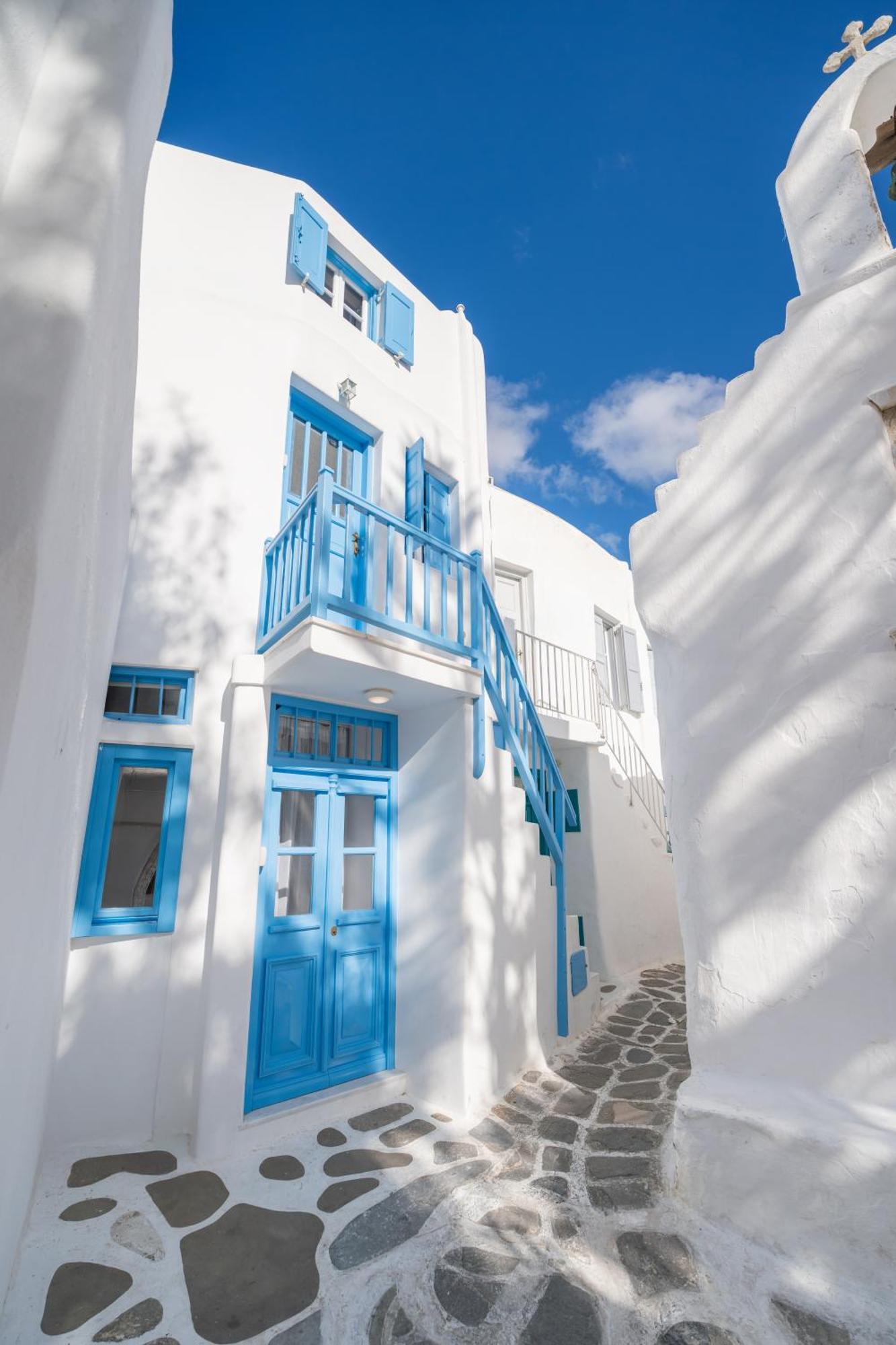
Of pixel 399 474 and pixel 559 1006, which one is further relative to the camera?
pixel 399 474

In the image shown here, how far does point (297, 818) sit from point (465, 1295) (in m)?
3.00

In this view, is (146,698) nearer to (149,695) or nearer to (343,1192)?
(149,695)

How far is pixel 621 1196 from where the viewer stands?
312 cm

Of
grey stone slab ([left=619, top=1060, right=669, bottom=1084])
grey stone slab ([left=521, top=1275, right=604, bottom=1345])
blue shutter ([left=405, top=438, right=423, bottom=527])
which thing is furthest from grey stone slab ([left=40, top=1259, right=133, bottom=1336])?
blue shutter ([left=405, top=438, right=423, bottom=527])

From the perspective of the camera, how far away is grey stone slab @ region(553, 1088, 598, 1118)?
419 cm

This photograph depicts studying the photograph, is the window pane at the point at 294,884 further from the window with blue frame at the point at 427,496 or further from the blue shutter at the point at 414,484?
the blue shutter at the point at 414,484

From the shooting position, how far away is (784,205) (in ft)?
12.6

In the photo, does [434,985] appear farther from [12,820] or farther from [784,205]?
[784,205]

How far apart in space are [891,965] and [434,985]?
3117 millimetres

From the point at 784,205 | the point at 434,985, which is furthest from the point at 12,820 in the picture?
the point at 784,205

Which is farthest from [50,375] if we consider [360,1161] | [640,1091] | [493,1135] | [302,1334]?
[640,1091]

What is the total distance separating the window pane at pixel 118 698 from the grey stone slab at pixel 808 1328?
4.75 m

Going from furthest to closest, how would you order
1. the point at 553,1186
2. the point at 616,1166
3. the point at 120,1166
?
the point at 120,1166
the point at 616,1166
the point at 553,1186

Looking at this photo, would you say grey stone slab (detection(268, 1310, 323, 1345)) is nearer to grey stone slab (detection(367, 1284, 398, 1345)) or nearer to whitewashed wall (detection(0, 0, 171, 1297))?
grey stone slab (detection(367, 1284, 398, 1345))
